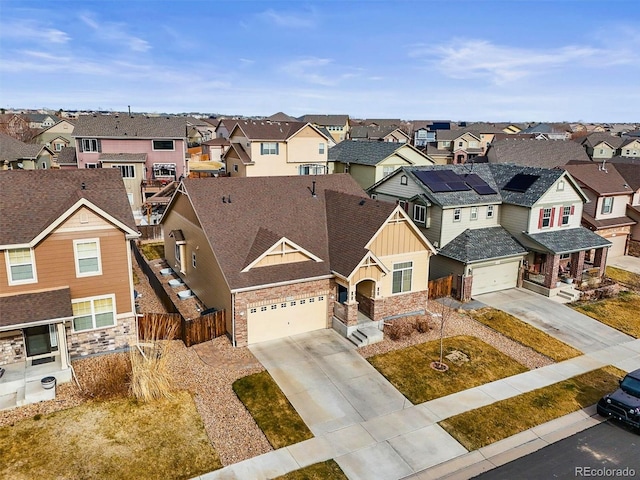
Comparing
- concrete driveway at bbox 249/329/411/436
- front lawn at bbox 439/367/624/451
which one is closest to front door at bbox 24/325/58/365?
concrete driveway at bbox 249/329/411/436

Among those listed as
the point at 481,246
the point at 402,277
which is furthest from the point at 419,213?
the point at 402,277

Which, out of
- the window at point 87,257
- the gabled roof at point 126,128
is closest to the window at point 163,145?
the gabled roof at point 126,128

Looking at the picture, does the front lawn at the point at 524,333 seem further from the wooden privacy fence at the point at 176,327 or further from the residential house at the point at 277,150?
the residential house at the point at 277,150

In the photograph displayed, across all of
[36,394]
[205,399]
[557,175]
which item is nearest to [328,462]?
[205,399]

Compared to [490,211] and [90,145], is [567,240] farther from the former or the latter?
[90,145]

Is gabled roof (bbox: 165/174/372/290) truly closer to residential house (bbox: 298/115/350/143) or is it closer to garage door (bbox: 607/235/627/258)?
garage door (bbox: 607/235/627/258)
